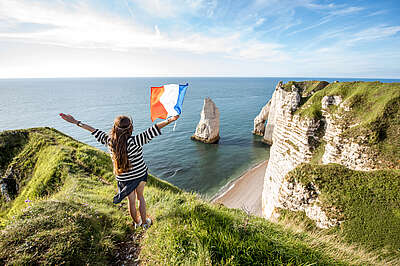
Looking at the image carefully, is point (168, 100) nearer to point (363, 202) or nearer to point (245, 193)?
point (363, 202)

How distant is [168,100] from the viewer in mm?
4926

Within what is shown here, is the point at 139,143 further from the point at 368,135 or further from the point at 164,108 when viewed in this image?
the point at 368,135

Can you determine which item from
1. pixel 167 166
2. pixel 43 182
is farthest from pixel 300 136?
pixel 167 166

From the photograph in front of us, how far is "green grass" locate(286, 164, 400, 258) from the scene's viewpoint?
5.74 m

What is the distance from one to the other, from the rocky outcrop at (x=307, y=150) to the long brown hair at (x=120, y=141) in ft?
25.7

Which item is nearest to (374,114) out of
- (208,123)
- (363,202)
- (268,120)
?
(363,202)

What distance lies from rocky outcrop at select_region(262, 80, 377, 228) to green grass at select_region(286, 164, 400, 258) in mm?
435

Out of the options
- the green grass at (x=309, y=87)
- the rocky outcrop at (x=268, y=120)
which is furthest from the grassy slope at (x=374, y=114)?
the rocky outcrop at (x=268, y=120)

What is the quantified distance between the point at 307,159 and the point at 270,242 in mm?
10882

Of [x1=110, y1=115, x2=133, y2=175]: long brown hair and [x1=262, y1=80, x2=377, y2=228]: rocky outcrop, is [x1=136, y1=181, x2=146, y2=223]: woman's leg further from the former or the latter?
[x1=262, y1=80, x2=377, y2=228]: rocky outcrop

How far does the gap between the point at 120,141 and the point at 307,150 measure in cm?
1295

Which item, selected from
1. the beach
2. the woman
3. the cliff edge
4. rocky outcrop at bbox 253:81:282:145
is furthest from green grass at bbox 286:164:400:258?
A: rocky outcrop at bbox 253:81:282:145

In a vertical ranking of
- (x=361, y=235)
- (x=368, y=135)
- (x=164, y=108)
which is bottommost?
(x=361, y=235)

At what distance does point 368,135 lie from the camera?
9430 millimetres
